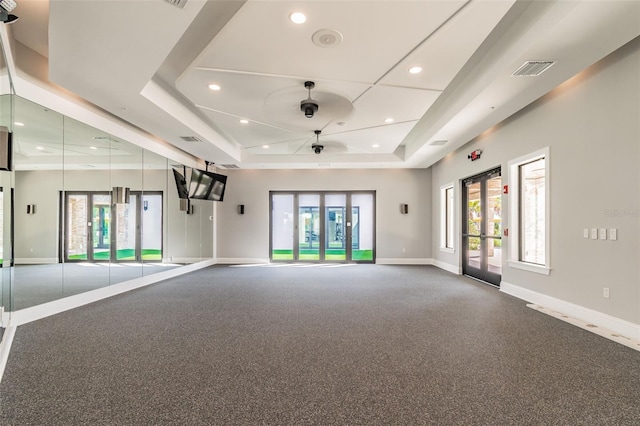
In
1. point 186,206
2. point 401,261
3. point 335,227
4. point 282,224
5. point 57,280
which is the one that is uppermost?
point 186,206

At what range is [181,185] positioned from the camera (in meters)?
8.10

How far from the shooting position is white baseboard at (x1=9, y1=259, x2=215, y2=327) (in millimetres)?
4121

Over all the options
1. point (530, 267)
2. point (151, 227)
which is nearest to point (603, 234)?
point (530, 267)

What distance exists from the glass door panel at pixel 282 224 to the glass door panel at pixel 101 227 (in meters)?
5.38

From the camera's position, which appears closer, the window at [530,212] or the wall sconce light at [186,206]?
the window at [530,212]

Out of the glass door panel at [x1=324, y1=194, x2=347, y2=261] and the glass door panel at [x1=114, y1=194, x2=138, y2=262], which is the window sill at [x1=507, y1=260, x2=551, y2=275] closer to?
Answer: the glass door panel at [x1=324, y1=194, x2=347, y2=261]

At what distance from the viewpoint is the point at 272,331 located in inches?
149

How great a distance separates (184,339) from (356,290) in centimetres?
352

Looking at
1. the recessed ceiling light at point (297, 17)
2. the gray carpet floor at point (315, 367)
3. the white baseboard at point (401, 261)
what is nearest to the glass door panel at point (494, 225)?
the gray carpet floor at point (315, 367)

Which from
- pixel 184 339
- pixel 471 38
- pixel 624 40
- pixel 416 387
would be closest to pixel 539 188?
pixel 624 40

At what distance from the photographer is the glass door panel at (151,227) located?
6930mm

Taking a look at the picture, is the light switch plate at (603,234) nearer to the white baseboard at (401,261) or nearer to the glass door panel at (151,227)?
the white baseboard at (401,261)

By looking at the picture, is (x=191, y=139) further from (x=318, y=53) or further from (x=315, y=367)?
(x=315, y=367)

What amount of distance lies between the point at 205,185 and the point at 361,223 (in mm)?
5233
